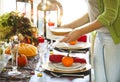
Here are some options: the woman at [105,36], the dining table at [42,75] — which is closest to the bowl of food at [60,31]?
the woman at [105,36]

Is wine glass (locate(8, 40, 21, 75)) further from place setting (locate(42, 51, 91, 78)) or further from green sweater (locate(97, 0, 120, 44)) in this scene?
green sweater (locate(97, 0, 120, 44))

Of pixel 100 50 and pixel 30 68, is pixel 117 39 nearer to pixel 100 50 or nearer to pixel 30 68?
pixel 100 50

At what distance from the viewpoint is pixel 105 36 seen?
1.96m

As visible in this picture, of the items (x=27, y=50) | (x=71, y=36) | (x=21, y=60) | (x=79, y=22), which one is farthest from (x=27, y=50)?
(x=79, y=22)

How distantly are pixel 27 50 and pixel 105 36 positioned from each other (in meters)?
0.49

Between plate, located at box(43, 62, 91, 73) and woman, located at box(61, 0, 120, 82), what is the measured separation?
6.1 inches

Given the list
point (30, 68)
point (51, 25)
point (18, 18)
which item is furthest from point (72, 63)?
point (51, 25)

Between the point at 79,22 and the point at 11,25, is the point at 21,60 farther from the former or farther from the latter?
the point at 79,22

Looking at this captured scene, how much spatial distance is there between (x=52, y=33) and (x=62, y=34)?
96 millimetres

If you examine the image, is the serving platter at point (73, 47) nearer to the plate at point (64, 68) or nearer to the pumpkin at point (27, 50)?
the pumpkin at point (27, 50)

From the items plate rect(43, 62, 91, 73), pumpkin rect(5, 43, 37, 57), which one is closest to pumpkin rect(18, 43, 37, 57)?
pumpkin rect(5, 43, 37, 57)

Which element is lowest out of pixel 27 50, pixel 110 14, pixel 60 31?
pixel 27 50

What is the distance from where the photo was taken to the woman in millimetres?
1787

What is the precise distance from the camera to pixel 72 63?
1.77m
